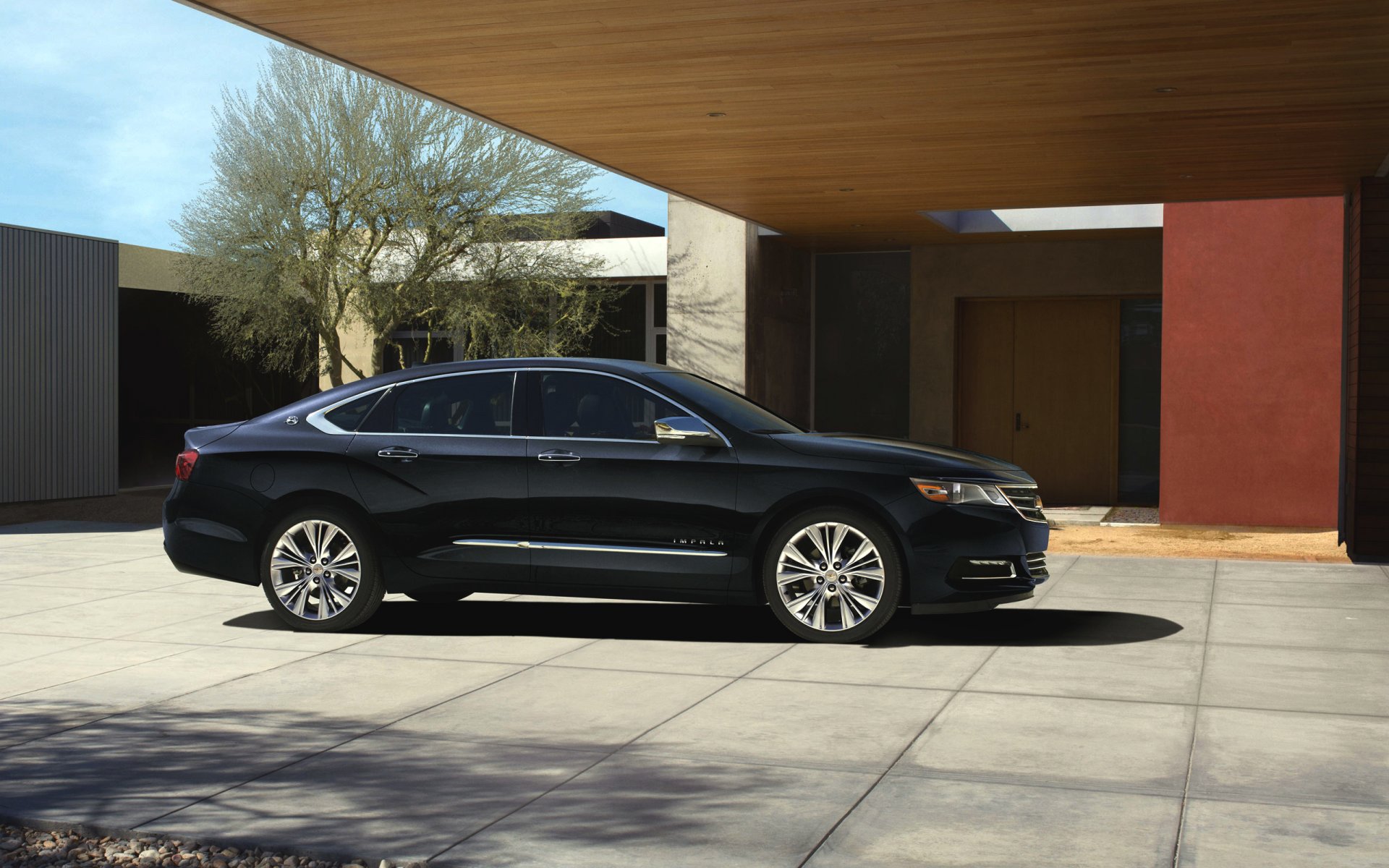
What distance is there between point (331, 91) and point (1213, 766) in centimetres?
1754

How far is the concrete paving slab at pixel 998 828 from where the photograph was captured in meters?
4.34

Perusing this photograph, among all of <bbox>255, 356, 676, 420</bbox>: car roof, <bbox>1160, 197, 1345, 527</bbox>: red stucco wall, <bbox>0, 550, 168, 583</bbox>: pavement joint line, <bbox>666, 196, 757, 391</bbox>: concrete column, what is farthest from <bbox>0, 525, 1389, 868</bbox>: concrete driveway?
<bbox>666, 196, 757, 391</bbox>: concrete column

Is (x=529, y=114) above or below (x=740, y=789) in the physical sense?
above

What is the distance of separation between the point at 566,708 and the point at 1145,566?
23.6 feet

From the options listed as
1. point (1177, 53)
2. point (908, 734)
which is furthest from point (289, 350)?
point (908, 734)

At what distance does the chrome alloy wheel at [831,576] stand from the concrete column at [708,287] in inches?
367

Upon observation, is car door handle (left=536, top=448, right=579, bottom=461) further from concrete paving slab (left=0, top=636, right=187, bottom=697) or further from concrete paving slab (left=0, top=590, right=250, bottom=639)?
concrete paving slab (left=0, top=590, right=250, bottom=639)

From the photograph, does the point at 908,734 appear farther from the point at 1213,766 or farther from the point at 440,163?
the point at 440,163

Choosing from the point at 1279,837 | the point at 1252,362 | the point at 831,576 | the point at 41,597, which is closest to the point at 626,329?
the point at 1252,362

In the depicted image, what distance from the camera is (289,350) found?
73.7 feet

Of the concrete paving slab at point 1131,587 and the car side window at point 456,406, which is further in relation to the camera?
the concrete paving slab at point 1131,587

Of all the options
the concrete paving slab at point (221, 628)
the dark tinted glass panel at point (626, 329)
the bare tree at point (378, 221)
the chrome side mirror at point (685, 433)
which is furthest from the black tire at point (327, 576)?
the dark tinted glass panel at point (626, 329)

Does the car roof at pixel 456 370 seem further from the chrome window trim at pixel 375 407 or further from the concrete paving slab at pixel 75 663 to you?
the concrete paving slab at pixel 75 663

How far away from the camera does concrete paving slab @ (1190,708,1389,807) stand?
507 centimetres
